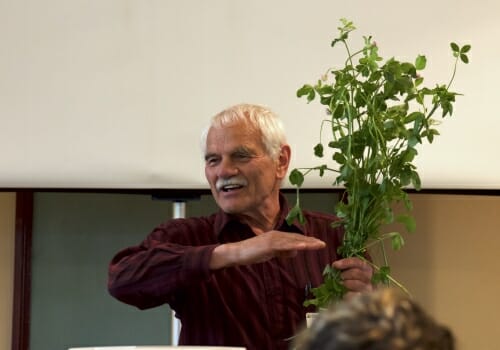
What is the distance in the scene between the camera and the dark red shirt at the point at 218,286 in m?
1.42

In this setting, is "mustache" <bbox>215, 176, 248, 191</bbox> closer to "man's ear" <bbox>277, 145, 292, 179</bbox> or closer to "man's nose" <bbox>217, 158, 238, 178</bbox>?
"man's nose" <bbox>217, 158, 238, 178</bbox>

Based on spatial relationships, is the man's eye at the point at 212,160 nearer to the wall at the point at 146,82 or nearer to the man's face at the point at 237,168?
the man's face at the point at 237,168

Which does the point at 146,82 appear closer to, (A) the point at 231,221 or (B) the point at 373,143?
(A) the point at 231,221

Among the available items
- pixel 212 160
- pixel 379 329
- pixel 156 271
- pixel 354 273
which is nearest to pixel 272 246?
pixel 354 273

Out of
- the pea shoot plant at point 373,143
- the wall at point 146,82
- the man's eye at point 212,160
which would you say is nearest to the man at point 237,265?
the man's eye at point 212,160

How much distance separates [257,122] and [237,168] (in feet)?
0.36

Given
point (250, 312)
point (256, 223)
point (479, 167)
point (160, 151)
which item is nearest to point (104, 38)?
point (160, 151)

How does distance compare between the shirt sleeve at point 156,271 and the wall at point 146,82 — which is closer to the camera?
the shirt sleeve at point 156,271

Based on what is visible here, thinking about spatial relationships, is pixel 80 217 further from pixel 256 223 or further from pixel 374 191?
pixel 374 191

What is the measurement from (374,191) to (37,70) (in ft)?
3.83

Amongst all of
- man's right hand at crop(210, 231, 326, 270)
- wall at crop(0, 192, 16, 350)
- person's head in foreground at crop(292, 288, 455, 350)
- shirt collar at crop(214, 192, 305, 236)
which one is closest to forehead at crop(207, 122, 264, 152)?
shirt collar at crop(214, 192, 305, 236)

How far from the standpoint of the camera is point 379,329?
1.28ft

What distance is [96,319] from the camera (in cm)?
212

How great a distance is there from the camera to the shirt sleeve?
53.7 inches
